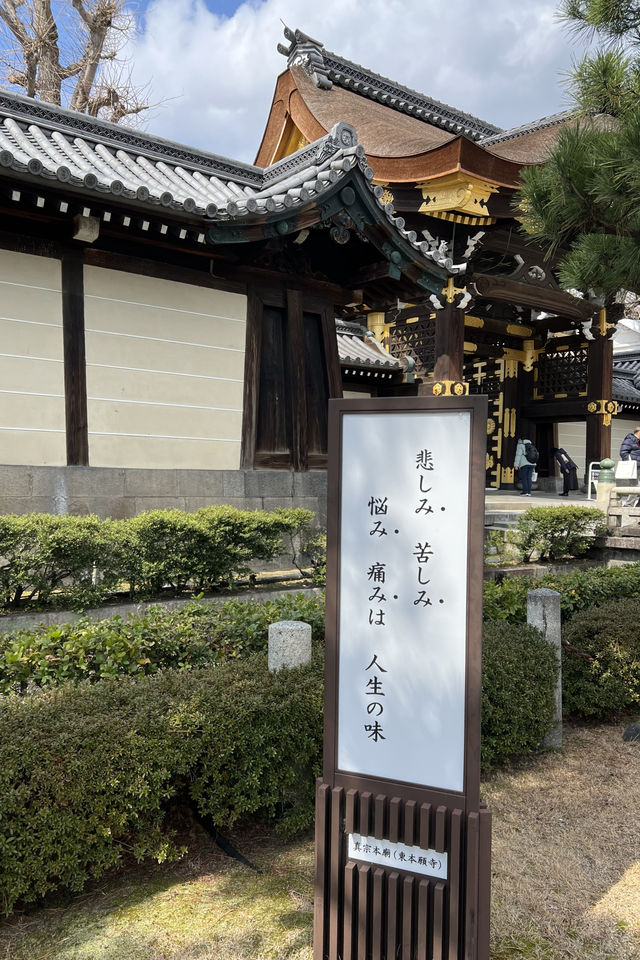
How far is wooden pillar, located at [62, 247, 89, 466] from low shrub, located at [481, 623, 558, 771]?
189 inches

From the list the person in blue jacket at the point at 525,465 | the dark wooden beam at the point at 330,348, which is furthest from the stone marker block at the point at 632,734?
the person in blue jacket at the point at 525,465

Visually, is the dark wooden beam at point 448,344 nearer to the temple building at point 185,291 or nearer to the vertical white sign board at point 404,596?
the temple building at point 185,291

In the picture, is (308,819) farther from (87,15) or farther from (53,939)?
(87,15)

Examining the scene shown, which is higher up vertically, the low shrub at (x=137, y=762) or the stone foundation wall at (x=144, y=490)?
the stone foundation wall at (x=144, y=490)

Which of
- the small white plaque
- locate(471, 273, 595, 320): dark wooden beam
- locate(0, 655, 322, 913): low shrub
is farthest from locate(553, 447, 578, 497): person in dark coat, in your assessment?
the small white plaque

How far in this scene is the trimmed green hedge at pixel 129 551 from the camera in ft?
17.7

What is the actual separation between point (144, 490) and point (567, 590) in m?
4.61

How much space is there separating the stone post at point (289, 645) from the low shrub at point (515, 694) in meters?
1.20

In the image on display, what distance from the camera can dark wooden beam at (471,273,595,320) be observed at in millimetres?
14312

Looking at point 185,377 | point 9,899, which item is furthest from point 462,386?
point 9,899

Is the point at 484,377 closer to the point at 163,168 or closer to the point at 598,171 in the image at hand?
the point at 163,168

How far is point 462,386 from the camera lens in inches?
519

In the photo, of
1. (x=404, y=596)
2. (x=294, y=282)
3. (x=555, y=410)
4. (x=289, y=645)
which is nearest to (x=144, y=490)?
(x=294, y=282)

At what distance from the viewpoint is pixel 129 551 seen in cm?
597
